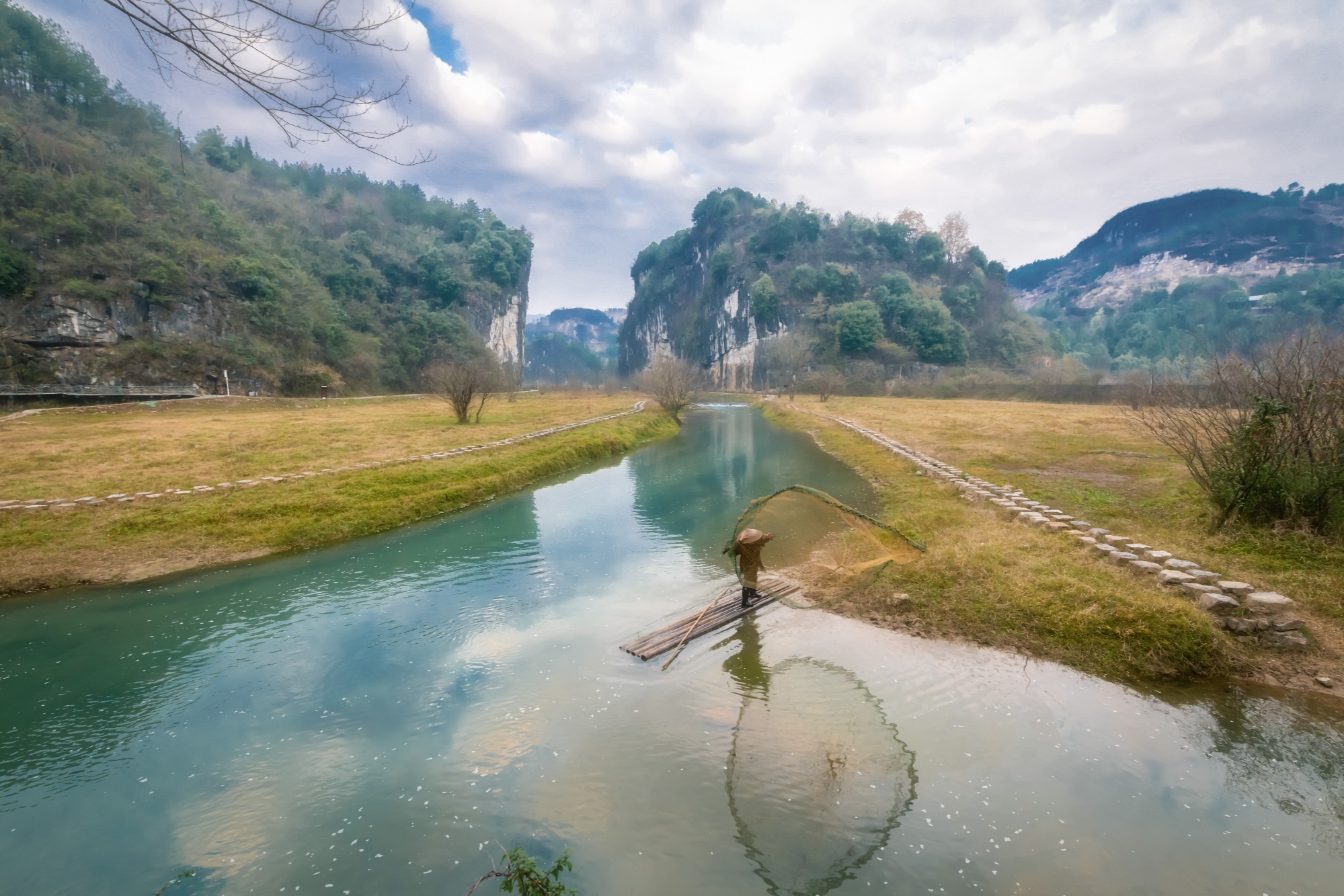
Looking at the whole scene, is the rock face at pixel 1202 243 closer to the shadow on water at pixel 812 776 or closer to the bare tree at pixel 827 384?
the bare tree at pixel 827 384

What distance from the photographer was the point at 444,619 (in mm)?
9484

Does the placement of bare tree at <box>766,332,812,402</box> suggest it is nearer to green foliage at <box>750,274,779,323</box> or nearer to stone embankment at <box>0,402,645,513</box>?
green foliage at <box>750,274,779,323</box>

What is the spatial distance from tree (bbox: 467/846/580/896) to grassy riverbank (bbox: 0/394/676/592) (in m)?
11.5

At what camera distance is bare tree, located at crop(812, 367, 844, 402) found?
2466 inches

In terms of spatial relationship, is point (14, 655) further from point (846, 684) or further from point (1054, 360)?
point (1054, 360)

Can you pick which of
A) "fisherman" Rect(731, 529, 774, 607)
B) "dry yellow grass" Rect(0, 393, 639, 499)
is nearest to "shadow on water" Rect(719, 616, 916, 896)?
"fisherman" Rect(731, 529, 774, 607)

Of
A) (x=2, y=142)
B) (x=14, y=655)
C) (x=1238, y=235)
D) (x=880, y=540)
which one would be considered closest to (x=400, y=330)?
(x=2, y=142)

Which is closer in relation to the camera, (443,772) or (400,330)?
(443,772)

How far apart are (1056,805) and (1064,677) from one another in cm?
262

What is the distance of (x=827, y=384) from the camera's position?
211 feet

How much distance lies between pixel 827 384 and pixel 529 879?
63781 mm

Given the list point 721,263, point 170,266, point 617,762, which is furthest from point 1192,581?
point 721,263

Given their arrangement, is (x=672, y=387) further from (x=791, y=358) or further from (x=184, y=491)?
(x=791, y=358)

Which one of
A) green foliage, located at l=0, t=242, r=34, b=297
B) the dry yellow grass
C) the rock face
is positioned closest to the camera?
the dry yellow grass
